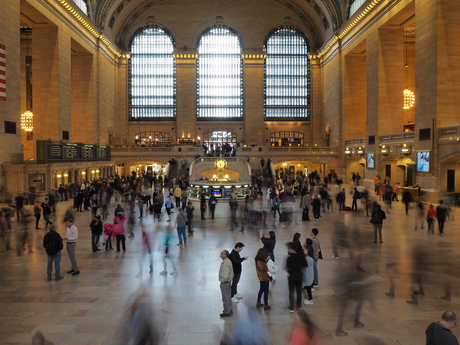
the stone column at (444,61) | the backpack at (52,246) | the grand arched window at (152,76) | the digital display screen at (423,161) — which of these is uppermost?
the grand arched window at (152,76)

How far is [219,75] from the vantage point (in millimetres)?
48812

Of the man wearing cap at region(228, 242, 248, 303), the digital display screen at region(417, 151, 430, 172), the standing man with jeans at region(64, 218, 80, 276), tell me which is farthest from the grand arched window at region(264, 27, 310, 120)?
the man wearing cap at region(228, 242, 248, 303)

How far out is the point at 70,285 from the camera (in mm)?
8789

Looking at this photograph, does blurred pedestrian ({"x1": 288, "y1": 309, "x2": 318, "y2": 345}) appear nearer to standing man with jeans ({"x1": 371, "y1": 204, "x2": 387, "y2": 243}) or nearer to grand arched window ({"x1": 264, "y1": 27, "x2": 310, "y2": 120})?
standing man with jeans ({"x1": 371, "y1": 204, "x2": 387, "y2": 243})

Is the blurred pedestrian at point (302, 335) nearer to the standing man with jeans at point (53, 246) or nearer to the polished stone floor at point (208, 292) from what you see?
the polished stone floor at point (208, 292)

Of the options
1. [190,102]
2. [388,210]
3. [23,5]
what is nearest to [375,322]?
[388,210]

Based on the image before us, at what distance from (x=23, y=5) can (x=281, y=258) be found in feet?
74.8

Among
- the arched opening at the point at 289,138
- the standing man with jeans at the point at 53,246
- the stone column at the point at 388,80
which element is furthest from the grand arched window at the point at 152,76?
the standing man with jeans at the point at 53,246

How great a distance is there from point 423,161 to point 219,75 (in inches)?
1187

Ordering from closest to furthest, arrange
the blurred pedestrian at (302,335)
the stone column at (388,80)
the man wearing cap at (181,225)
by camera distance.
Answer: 1. the blurred pedestrian at (302,335)
2. the man wearing cap at (181,225)
3. the stone column at (388,80)

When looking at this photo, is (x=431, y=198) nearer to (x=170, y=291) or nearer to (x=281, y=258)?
(x=281, y=258)

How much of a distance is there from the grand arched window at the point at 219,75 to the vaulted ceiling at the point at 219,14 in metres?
2.89

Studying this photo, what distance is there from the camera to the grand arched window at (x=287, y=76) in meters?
Answer: 48.3

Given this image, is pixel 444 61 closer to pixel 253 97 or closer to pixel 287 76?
pixel 253 97
